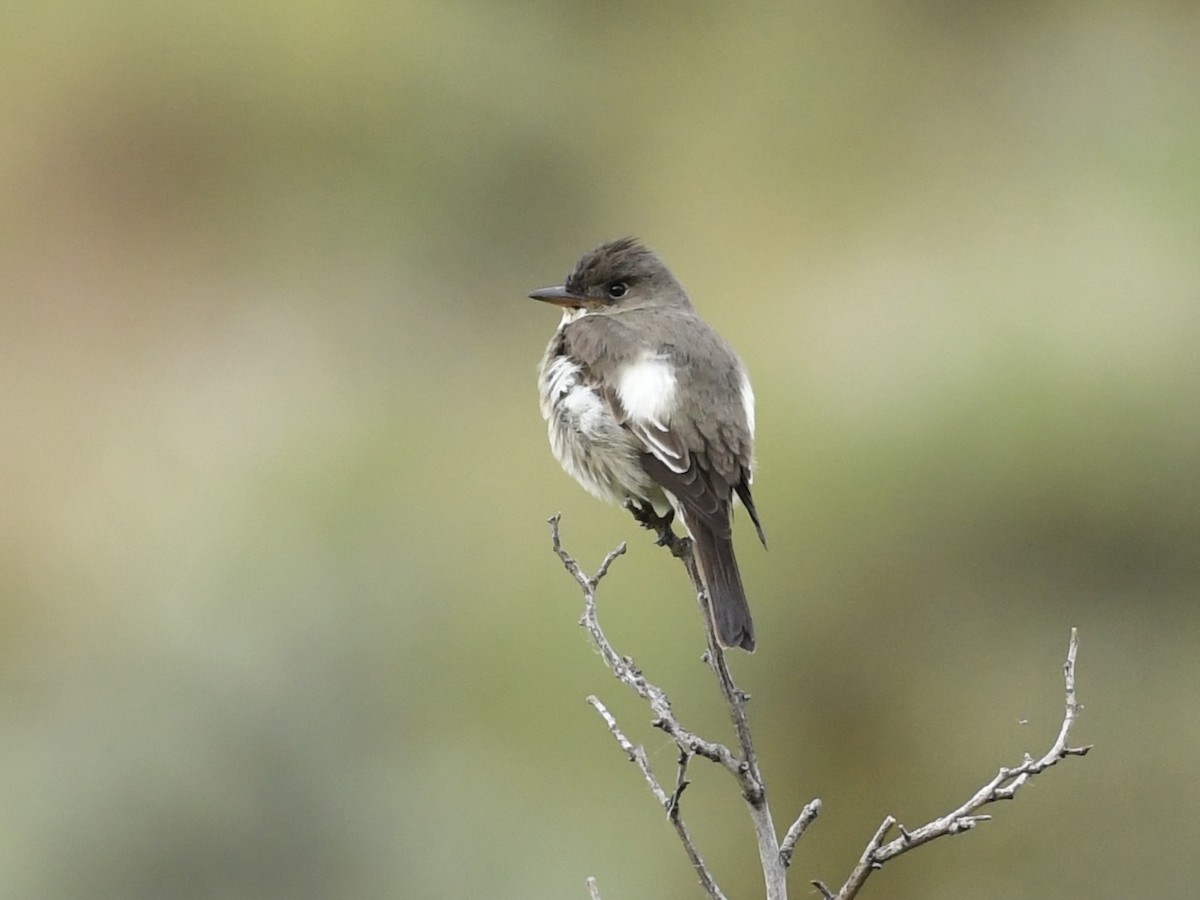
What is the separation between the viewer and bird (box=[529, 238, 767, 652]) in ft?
15.2

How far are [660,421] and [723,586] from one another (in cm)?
61

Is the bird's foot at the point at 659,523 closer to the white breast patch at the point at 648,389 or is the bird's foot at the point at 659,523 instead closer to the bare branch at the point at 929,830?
the white breast patch at the point at 648,389

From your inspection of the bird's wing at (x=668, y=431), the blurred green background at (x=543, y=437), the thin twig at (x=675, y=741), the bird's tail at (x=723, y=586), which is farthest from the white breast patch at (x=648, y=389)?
the blurred green background at (x=543, y=437)

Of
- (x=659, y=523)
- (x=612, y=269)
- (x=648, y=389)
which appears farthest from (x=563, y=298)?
(x=659, y=523)

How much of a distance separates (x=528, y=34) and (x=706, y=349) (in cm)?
955

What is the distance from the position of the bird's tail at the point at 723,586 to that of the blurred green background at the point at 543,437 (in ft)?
11.0

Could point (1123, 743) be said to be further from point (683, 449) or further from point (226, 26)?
point (226, 26)

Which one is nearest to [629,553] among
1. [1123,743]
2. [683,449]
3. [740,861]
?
[740,861]

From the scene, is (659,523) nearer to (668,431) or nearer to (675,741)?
(668,431)

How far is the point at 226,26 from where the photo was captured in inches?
539

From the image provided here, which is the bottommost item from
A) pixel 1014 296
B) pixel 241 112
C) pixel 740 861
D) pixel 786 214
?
pixel 740 861

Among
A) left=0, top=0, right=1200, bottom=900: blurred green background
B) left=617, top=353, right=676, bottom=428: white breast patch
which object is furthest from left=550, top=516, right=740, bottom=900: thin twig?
left=0, top=0, right=1200, bottom=900: blurred green background

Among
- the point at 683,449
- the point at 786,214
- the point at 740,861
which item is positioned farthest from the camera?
the point at 786,214

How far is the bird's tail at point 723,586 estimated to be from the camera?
422 centimetres
